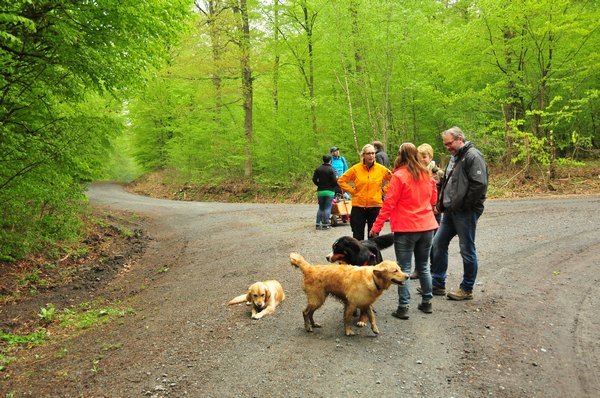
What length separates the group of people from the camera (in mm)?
4582

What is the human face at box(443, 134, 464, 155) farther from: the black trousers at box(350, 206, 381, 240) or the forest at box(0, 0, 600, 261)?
the forest at box(0, 0, 600, 261)

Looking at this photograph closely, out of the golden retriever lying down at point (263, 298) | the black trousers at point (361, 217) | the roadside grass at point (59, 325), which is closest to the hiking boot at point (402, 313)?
the black trousers at point (361, 217)

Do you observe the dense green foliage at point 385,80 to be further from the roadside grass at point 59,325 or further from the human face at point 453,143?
the human face at point 453,143

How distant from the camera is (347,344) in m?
4.23

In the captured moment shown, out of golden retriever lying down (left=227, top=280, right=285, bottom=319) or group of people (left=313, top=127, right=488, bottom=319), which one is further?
golden retriever lying down (left=227, top=280, right=285, bottom=319)

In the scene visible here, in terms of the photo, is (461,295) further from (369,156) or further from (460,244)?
(369,156)

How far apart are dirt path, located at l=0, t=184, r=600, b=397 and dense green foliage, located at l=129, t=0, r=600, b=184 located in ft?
30.7

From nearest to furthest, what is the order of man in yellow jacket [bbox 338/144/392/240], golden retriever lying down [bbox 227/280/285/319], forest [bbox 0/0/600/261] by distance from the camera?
1. golden retriever lying down [bbox 227/280/285/319]
2. man in yellow jacket [bbox 338/144/392/240]
3. forest [bbox 0/0/600/261]

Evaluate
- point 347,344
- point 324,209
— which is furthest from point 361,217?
point 324,209

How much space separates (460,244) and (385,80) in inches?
539

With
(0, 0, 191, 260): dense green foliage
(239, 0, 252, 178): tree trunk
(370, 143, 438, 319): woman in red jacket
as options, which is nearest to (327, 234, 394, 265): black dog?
(370, 143, 438, 319): woman in red jacket

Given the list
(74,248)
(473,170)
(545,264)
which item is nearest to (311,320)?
(473,170)

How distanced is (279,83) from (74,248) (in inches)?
566

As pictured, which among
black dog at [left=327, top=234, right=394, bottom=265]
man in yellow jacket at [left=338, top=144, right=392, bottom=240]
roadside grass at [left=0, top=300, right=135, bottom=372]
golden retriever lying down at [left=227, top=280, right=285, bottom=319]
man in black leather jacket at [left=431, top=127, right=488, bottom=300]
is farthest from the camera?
man in yellow jacket at [left=338, top=144, right=392, bottom=240]
